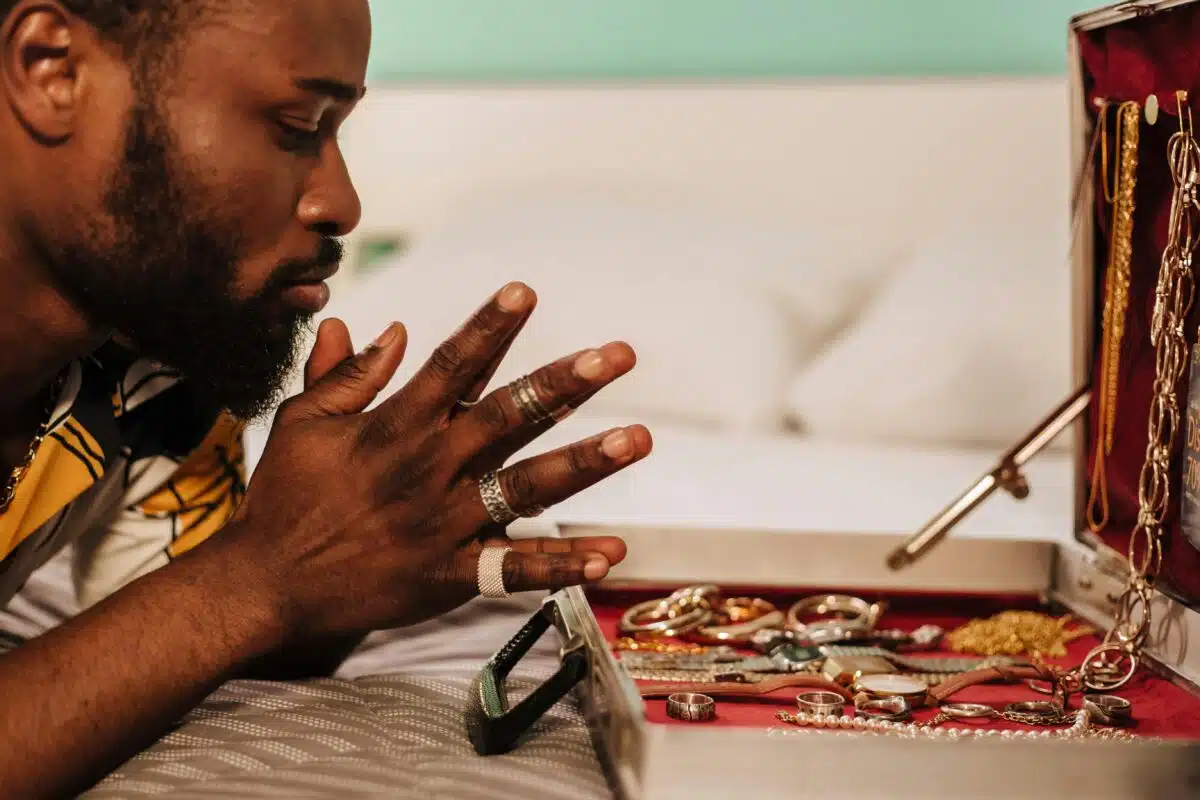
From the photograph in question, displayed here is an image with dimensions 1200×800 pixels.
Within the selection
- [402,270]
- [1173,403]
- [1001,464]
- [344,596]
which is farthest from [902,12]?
[344,596]

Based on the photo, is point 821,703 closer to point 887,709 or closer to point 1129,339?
point 887,709

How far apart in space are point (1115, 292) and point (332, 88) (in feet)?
1.85

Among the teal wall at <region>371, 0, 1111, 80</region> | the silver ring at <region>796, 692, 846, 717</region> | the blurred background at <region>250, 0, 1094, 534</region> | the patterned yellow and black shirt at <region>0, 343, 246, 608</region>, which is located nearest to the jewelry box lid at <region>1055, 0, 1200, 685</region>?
the silver ring at <region>796, 692, 846, 717</region>

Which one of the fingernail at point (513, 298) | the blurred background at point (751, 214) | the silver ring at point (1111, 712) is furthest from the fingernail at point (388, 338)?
the blurred background at point (751, 214)

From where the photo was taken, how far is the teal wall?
1.94m

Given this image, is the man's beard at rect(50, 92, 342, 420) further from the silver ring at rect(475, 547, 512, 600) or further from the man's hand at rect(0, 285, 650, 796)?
the silver ring at rect(475, 547, 512, 600)

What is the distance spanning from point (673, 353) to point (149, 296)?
96cm

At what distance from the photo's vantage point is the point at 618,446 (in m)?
0.67

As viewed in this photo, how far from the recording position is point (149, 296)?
0.86 metres

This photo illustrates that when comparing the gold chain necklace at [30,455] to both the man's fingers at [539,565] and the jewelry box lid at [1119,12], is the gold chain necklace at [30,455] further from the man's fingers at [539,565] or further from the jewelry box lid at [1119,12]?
the jewelry box lid at [1119,12]

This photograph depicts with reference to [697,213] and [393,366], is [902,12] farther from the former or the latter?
[393,366]

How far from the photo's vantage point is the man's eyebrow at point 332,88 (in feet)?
2.62

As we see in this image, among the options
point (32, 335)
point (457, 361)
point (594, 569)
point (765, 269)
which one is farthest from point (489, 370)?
point (765, 269)

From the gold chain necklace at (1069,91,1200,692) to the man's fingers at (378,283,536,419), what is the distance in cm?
40
